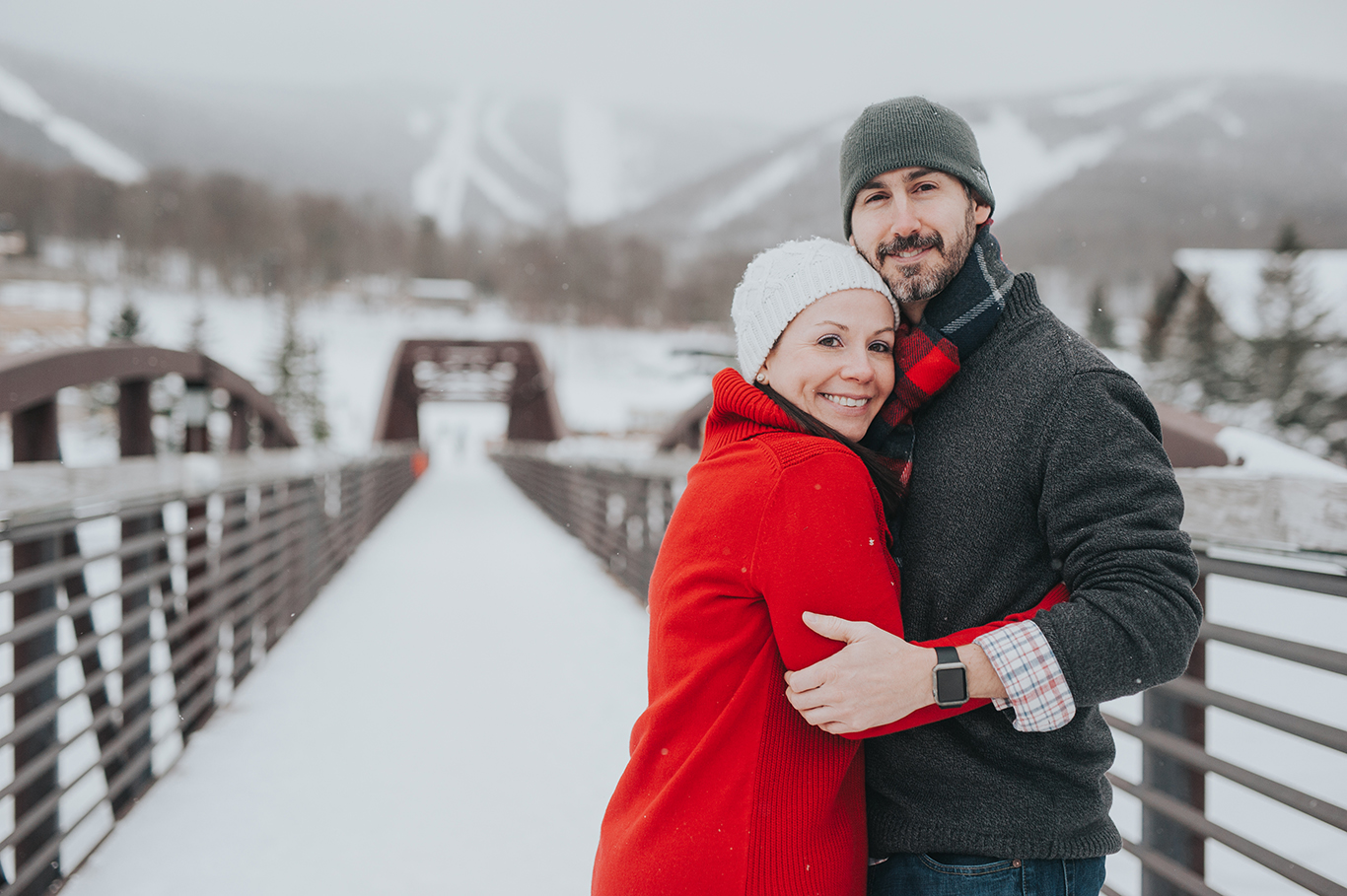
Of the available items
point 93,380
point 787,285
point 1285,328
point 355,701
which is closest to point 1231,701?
point 787,285

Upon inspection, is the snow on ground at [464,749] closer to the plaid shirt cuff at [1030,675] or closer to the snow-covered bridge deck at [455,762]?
the snow-covered bridge deck at [455,762]

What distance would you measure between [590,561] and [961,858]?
23.3ft

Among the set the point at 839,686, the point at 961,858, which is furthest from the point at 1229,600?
the point at 839,686

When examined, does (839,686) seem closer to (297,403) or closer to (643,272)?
(643,272)

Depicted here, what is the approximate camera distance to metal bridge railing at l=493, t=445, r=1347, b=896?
1.39 metres

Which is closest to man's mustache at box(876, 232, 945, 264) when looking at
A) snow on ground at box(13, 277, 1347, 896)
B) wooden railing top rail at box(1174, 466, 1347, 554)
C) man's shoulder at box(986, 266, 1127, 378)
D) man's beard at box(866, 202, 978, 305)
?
man's beard at box(866, 202, 978, 305)

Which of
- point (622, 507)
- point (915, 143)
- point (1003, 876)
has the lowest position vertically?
point (622, 507)

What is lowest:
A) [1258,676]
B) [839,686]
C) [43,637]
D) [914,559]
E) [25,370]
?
[1258,676]

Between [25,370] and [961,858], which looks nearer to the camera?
[961,858]

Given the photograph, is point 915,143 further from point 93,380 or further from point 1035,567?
point 93,380

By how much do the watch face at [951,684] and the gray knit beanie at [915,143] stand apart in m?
0.68

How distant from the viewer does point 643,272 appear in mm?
13391

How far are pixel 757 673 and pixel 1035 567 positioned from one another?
38 cm

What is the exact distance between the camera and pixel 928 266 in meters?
1.21
